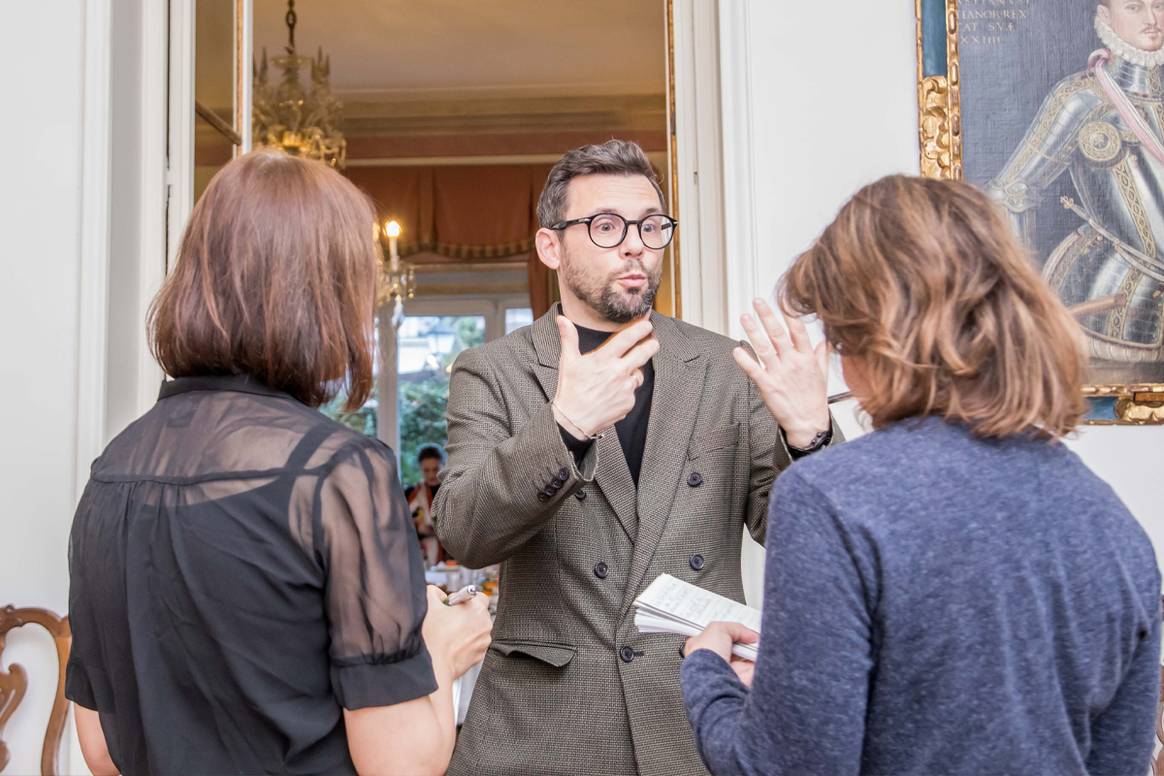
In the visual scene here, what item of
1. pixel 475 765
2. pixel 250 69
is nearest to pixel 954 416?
pixel 475 765

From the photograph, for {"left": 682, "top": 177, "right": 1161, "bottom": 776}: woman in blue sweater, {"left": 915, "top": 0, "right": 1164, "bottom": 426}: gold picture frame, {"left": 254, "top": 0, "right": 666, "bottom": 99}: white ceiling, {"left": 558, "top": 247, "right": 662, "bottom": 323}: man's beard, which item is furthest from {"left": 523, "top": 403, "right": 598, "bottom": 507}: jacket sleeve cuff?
{"left": 254, "top": 0, "right": 666, "bottom": 99}: white ceiling

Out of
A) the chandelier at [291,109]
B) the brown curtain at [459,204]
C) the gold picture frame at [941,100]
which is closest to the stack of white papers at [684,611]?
the gold picture frame at [941,100]

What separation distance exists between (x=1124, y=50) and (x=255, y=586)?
8.64 feet

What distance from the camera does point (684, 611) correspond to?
1333 millimetres

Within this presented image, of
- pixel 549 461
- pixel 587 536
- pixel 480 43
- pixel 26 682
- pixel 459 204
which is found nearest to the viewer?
pixel 549 461

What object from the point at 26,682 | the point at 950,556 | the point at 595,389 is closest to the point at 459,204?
the point at 26,682

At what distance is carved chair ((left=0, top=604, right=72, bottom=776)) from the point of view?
8.55 feet

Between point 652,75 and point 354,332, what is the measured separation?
6.16 metres

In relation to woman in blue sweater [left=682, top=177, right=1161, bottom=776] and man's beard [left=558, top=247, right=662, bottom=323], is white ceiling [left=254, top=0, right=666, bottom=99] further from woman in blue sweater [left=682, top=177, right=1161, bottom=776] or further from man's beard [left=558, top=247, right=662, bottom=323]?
woman in blue sweater [left=682, top=177, right=1161, bottom=776]

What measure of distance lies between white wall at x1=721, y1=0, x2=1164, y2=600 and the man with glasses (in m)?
0.79

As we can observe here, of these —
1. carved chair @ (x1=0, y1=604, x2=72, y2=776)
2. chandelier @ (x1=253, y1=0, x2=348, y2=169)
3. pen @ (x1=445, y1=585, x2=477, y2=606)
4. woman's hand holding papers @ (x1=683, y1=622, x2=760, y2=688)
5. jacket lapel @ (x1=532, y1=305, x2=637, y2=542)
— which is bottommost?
carved chair @ (x1=0, y1=604, x2=72, y2=776)

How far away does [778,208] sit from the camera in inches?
108

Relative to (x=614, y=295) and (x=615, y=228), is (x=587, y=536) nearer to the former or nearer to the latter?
(x=614, y=295)

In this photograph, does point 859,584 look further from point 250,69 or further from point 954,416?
point 250,69
